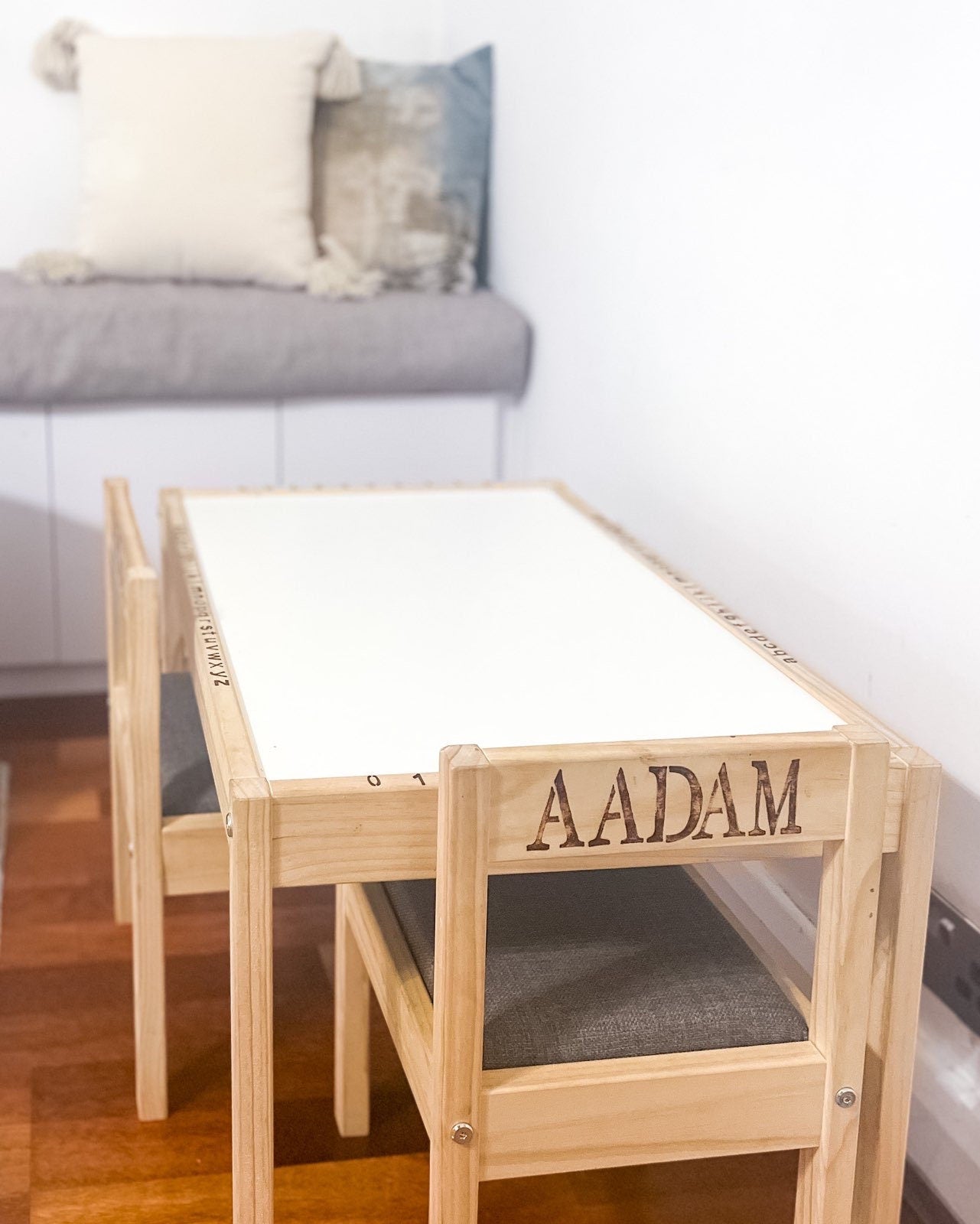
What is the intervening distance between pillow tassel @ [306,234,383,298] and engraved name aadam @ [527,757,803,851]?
1.88 meters

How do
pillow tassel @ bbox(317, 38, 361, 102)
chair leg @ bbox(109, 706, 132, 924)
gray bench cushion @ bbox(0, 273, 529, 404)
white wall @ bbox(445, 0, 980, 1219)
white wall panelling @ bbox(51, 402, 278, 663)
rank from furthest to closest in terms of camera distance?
pillow tassel @ bbox(317, 38, 361, 102) < white wall panelling @ bbox(51, 402, 278, 663) < gray bench cushion @ bbox(0, 273, 529, 404) < chair leg @ bbox(109, 706, 132, 924) < white wall @ bbox(445, 0, 980, 1219)

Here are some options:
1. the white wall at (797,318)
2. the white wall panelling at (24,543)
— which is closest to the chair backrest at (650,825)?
the white wall at (797,318)

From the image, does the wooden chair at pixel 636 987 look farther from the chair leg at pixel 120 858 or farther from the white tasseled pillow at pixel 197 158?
the white tasseled pillow at pixel 197 158

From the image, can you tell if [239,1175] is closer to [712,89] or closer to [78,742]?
[712,89]

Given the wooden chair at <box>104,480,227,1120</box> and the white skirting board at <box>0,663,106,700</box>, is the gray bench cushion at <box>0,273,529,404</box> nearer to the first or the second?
the white skirting board at <box>0,663,106,700</box>

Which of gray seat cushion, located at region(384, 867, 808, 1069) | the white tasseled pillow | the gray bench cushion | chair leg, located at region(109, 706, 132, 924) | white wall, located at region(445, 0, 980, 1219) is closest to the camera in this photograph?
gray seat cushion, located at region(384, 867, 808, 1069)

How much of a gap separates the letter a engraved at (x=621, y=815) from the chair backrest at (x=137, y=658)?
564 mm

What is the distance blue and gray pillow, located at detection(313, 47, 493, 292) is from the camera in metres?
2.79

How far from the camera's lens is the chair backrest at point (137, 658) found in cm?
132

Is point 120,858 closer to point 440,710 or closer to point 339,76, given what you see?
point 440,710

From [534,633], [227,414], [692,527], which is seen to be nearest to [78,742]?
[227,414]

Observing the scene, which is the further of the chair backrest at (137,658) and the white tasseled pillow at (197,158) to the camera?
the white tasseled pillow at (197,158)

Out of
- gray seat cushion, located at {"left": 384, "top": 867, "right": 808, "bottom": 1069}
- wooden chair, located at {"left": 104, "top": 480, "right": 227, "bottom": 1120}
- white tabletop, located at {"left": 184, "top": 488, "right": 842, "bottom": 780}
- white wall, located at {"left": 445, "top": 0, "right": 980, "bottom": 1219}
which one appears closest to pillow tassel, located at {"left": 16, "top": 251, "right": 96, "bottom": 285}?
white wall, located at {"left": 445, "top": 0, "right": 980, "bottom": 1219}

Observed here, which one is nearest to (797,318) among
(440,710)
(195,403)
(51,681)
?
(440,710)
